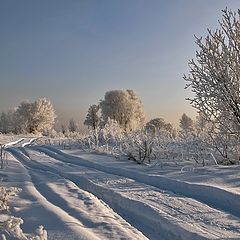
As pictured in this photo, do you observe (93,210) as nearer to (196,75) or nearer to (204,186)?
(204,186)

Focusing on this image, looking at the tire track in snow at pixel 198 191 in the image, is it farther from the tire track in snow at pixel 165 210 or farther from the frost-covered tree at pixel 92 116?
the frost-covered tree at pixel 92 116

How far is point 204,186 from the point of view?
8594 mm

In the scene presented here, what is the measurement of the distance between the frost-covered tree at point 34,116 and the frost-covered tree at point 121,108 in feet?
48.2

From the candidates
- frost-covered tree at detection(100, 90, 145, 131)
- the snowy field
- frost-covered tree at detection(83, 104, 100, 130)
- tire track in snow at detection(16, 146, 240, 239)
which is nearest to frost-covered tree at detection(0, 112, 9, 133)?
frost-covered tree at detection(83, 104, 100, 130)

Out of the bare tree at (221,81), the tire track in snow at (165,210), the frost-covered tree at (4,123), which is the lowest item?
the tire track in snow at (165,210)

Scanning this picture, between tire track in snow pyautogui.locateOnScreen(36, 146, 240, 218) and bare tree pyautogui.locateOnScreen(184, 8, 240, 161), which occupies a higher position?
bare tree pyautogui.locateOnScreen(184, 8, 240, 161)

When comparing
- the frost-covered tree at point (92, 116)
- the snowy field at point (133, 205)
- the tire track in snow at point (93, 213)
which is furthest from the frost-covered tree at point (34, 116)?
the tire track in snow at point (93, 213)

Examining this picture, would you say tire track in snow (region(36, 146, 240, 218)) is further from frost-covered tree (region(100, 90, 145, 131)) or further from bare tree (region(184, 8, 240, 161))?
frost-covered tree (region(100, 90, 145, 131))

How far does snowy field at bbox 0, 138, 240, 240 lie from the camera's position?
5547 mm

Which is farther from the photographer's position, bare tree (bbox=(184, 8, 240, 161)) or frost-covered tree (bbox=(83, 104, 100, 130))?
frost-covered tree (bbox=(83, 104, 100, 130))

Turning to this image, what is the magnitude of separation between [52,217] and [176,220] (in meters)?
1.90

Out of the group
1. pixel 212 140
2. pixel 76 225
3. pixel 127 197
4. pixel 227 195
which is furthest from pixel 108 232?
pixel 212 140

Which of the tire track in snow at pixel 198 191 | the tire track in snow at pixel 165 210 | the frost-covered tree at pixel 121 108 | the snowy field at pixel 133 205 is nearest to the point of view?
the snowy field at pixel 133 205

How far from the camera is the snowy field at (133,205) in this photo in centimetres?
555
